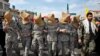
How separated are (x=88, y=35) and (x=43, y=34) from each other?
6.74 feet

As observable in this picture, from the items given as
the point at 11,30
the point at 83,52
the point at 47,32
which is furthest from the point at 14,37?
the point at 83,52

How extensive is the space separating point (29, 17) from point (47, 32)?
2.94 ft

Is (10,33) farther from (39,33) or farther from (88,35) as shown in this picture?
(88,35)

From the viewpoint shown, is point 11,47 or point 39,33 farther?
point 11,47

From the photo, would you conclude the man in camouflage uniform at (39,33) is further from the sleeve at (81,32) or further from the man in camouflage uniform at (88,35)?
the man in camouflage uniform at (88,35)

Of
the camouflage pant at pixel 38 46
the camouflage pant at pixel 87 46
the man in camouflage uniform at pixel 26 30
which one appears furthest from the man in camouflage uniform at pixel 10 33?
the camouflage pant at pixel 87 46

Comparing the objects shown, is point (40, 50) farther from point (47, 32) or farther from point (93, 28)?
point (93, 28)

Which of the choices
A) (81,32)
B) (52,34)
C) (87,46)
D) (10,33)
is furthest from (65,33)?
(10,33)

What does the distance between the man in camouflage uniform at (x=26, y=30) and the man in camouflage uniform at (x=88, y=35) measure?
231 centimetres

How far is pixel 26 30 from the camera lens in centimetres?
1368

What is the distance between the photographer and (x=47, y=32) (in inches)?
535

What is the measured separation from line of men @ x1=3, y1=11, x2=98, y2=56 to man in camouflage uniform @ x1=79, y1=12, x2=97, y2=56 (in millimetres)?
824

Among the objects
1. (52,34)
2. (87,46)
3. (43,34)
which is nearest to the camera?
(87,46)

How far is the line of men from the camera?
44.0 ft
